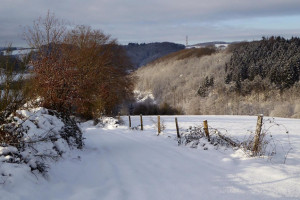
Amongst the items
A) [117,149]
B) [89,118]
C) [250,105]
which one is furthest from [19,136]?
[250,105]

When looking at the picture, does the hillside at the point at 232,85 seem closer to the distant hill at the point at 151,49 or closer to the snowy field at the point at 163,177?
the snowy field at the point at 163,177

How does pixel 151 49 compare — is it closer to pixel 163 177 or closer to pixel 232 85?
pixel 232 85

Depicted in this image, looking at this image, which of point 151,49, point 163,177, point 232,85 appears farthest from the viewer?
point 151,49

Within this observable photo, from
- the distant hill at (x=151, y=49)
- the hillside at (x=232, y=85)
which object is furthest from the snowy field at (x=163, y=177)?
the distant hill at (x=151, y=49)

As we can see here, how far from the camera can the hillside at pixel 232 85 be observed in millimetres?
45344

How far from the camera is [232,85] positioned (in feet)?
193

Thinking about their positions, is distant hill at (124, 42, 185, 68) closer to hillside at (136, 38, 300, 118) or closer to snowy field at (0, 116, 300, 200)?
hillside at (136, 38, 300, 118)

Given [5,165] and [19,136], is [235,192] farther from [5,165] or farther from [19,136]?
[19,136]

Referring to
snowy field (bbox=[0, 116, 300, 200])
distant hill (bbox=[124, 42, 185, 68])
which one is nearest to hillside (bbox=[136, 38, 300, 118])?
snowy field (bbox=[0, 116, 300, 200])

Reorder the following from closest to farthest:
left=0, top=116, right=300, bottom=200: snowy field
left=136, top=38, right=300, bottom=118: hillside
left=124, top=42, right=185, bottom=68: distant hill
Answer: left=0, top=116, right=300, bottom=200: snowy field → left=136, top=38, right=300, bottom=118: hillside → left=124, top=42, right=185, bottom=68: distant hill

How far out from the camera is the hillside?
149 ft

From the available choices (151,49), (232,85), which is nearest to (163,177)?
(232,85)

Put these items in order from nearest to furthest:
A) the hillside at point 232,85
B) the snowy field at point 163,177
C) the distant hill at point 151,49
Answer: the snowy field at point 163,177, the hillside at point 232,85, the distant hill at point 151,49

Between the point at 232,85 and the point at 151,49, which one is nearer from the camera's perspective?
the point at 232,85
